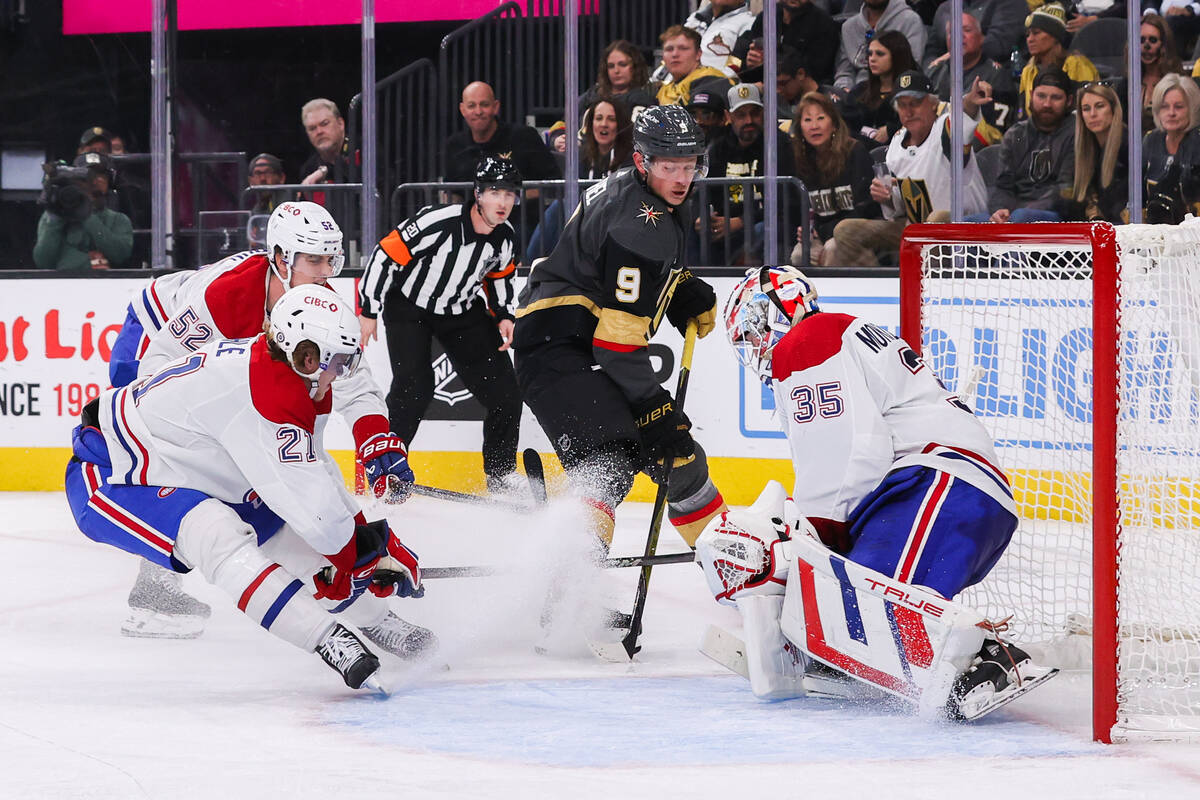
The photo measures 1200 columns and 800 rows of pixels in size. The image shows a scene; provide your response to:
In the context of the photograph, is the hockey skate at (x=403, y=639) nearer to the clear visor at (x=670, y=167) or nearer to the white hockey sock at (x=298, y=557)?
the white hockey sock at (x=298, y=557)

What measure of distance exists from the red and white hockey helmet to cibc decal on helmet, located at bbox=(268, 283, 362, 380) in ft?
2.07

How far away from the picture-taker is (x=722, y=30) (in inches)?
214

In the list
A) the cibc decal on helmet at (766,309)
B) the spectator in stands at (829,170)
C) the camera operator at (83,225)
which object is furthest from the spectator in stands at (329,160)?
the cibc decal on helmet at (766,309)

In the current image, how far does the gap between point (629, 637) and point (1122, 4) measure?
3.12m

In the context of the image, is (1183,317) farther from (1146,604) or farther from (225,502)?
(225,502)

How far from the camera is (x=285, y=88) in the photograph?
5.89 meters

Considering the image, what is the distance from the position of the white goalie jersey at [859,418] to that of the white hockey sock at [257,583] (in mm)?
899

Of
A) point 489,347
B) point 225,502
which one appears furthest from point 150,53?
point 225,502

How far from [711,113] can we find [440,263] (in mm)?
1201

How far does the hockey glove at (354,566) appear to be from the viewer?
270 centimetres

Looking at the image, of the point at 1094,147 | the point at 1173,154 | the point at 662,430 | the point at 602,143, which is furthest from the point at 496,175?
the point at 1173,154

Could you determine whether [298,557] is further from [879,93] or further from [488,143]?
[879,93]

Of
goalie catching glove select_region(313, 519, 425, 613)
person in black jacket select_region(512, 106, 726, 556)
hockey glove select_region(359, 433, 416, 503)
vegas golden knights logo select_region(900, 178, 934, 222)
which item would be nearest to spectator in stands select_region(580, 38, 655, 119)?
vegas golden knights logo select_region(900, 178, 934, 222)

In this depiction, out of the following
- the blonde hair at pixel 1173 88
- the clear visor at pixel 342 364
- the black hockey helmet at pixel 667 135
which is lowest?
the clear visor at pixel 342 364
